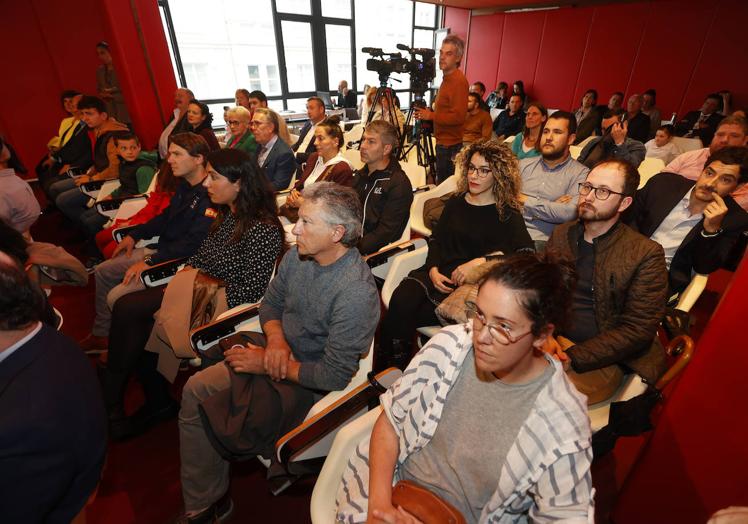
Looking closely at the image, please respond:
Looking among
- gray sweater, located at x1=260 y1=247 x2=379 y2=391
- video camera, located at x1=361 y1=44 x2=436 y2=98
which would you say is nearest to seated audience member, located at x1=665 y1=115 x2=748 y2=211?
gray sweater, located at x1=260 y1=247 x2=379 y2=391

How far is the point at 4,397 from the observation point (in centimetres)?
95

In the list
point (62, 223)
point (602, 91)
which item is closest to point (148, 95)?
point (62, 223)

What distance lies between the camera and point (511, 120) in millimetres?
6719

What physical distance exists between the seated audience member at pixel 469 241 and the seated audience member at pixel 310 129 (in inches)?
103

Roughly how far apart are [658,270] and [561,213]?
87 cm

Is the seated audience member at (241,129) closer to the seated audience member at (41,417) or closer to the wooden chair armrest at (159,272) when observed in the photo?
the wooden chair armrest at (159,272)

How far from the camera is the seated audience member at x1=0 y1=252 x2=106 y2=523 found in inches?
37.2

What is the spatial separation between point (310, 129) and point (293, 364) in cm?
401

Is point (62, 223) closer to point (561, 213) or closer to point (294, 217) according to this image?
point (294, 217)

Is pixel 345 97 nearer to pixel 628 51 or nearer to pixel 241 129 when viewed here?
pixel 241 129

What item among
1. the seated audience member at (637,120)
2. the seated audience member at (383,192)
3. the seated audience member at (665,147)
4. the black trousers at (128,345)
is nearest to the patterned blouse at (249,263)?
the black trousers at (128,345)

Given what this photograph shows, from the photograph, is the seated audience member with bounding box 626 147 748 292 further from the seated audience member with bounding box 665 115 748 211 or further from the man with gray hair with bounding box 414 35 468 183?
the man with gray hair with bounding box 414 35 468 183

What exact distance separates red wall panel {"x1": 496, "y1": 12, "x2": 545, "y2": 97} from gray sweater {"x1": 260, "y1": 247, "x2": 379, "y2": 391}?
28.3ft

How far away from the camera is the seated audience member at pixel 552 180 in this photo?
93.4 inches
